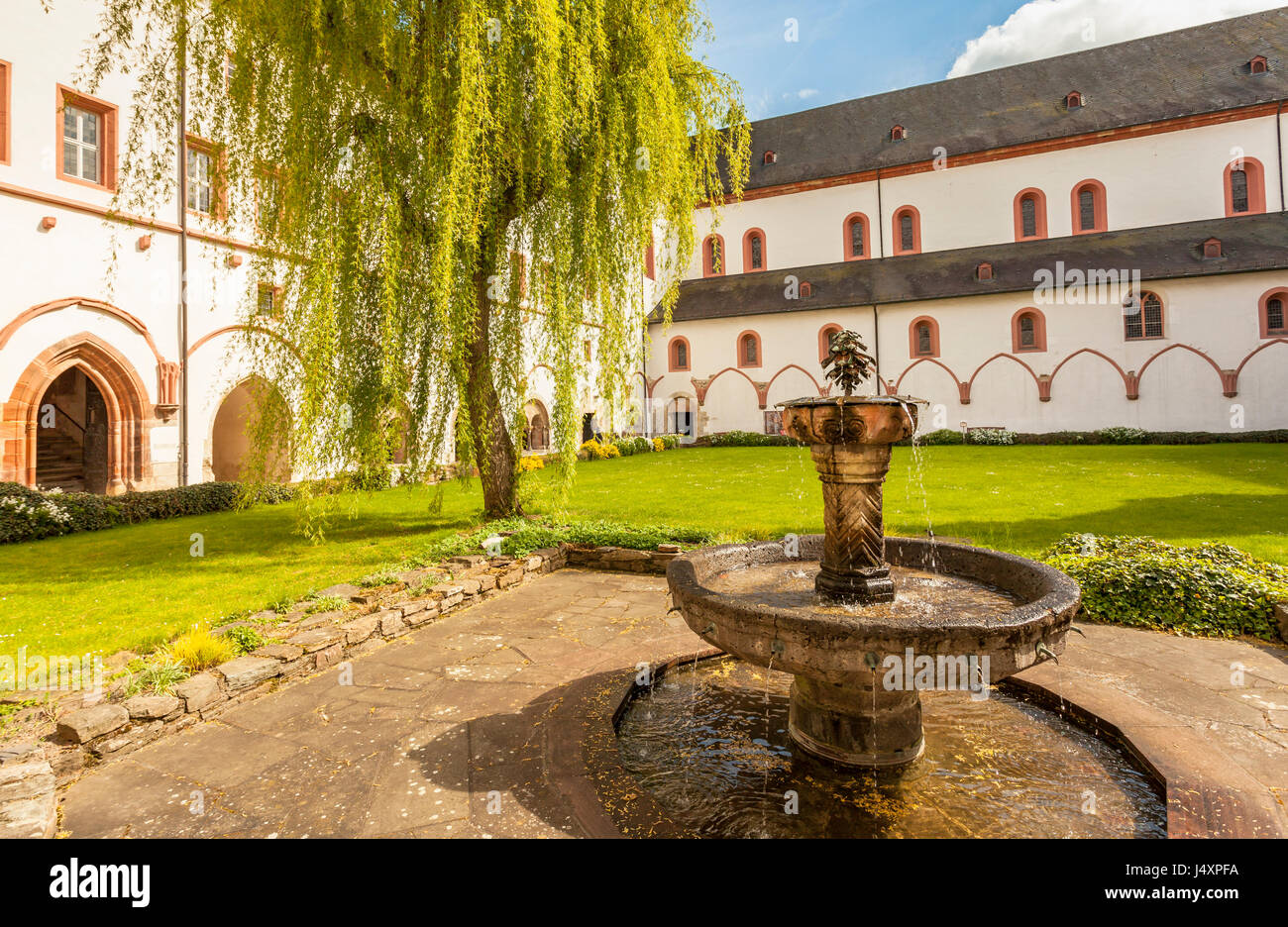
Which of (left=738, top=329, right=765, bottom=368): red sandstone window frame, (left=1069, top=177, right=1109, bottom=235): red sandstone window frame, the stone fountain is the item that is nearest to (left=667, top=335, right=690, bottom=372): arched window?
(left=738, top=329, right=765, bottom=368): red sandstone window frame

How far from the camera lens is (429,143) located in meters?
7.66

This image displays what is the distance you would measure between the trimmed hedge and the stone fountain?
331 inches

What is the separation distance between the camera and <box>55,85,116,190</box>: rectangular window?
12.0m

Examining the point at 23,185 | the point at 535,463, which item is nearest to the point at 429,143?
the point at 23,185

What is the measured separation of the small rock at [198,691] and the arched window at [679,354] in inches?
1175

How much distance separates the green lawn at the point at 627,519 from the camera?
650cm

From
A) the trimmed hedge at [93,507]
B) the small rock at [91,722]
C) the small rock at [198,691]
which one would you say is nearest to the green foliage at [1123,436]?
the trimmed hedge at [93,507]

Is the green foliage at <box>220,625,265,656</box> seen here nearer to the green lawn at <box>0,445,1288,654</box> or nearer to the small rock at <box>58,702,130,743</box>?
the green lawn at <box>0,445,1288,654</box>

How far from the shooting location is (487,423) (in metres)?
9.26

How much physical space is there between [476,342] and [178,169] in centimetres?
998

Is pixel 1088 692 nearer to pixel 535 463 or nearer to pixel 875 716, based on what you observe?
pixel 875 716

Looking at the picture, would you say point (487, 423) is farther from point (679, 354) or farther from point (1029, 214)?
point (1029, 214)

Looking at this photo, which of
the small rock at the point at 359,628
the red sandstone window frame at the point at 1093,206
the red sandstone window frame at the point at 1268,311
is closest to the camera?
the small rock at the point at 359,628

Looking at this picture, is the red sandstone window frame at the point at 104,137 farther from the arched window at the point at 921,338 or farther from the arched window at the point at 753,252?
the arched window at the point at 921,338
